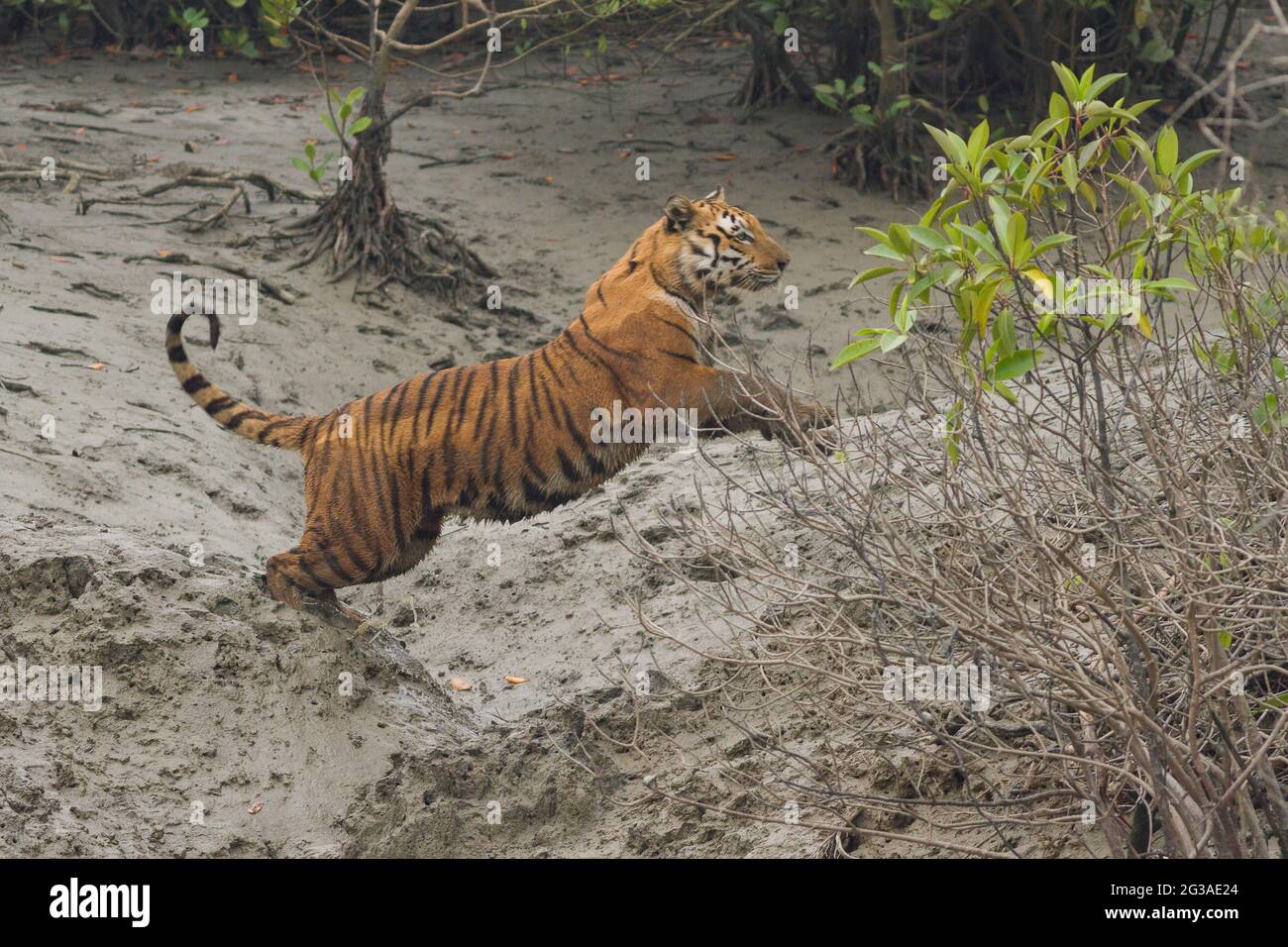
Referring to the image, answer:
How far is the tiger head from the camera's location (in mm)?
5398

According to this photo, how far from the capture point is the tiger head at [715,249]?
5.40 m

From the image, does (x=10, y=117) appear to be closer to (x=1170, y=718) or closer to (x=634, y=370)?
(x=634, y=370)

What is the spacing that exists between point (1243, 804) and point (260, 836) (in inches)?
112

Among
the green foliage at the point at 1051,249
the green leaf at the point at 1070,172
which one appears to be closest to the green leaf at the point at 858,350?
the green foliage at the point at 1051,249

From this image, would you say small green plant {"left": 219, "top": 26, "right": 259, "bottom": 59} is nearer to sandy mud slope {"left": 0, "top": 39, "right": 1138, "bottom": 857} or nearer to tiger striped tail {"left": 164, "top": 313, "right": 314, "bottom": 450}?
sandy mud slope {"left": 0, "top": 39, "right": 1138, "bottom": 857}

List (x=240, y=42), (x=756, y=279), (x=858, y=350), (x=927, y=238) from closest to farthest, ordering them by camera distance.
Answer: (x=927, y=238), (x=858, y=350), (x=756, y=279), (x=240, y=42)

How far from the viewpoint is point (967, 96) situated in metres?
11.1

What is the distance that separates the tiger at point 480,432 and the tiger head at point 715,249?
9 cm

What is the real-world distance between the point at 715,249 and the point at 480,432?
1061 mm

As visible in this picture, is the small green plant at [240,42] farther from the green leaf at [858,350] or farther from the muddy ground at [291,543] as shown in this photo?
the green leaf at [858,350]

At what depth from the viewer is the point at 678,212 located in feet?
17.7

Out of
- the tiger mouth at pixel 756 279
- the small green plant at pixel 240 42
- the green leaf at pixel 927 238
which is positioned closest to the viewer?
the green leaf at pixel 927 238

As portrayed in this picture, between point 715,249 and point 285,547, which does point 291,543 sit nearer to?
point 285,547

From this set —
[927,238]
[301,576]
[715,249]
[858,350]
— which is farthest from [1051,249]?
[301,576]
